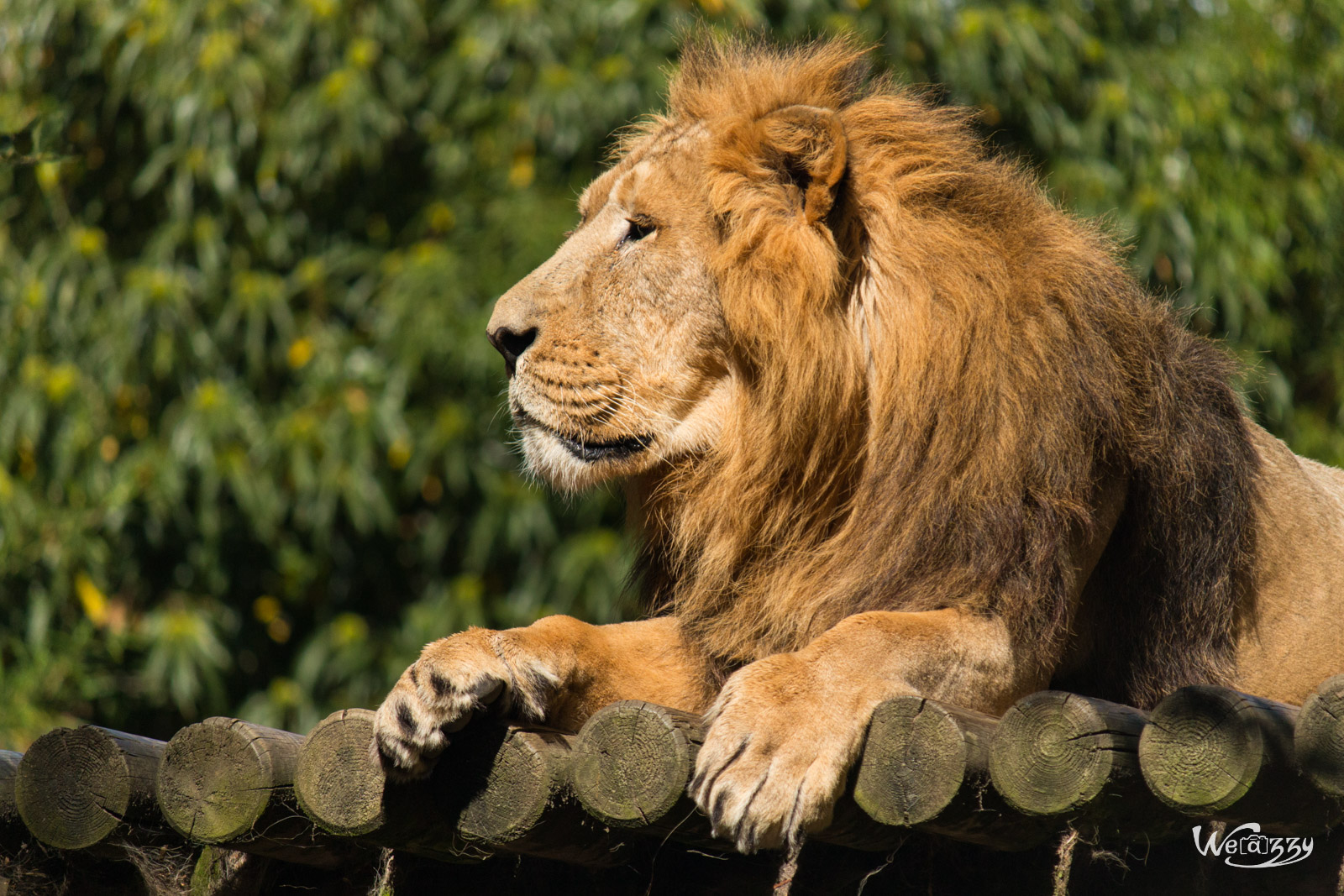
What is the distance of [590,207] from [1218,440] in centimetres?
125

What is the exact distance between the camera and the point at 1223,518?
2412mm

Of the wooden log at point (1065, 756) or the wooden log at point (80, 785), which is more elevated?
the wooden log at point (1065, 756)

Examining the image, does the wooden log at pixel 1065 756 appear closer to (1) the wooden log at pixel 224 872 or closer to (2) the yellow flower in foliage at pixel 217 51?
(1) the wooden log at pixel 224 872

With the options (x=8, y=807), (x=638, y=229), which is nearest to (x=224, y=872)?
(x=8, y=807)

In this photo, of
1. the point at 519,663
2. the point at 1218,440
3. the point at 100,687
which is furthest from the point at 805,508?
the point at 100,687

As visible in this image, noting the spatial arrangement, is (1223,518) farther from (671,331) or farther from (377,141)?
(377,141)

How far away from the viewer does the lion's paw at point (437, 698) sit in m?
1.85

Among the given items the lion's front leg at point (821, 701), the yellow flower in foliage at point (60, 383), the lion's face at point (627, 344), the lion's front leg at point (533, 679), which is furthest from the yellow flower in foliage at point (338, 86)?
Answer: the lion's front leg at point (821, 701)

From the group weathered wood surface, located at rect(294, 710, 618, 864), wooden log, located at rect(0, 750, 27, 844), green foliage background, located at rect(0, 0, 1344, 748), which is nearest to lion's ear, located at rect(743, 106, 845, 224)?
weathered wood surface, located at rect(294, 710, 618, 864)

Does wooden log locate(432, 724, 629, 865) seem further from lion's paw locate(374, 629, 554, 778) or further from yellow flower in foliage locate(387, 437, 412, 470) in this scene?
yellow flower in foliage locate(387, 437, 412, 470)

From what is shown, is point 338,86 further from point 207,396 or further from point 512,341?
point 512,341

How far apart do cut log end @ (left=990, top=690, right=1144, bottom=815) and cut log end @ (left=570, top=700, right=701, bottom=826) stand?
0.39 meters

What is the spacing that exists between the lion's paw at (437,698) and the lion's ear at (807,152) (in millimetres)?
936

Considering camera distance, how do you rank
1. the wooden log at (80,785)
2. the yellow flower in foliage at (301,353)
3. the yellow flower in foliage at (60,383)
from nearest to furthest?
the wooden log at (80,785)
the yellow flower in foliage at (60,383)
the yellow flower in foliage at (301,353)
